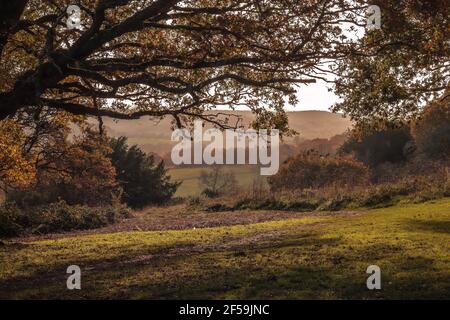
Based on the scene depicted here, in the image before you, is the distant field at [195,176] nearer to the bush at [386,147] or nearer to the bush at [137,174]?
the bush at [386,147]

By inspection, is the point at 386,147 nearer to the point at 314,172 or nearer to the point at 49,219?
the point at 314,172

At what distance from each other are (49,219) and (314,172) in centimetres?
2528

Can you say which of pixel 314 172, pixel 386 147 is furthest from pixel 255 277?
pixel 386 147

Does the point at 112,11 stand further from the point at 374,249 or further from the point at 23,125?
the point at 23,125

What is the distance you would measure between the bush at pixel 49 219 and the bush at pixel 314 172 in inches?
767

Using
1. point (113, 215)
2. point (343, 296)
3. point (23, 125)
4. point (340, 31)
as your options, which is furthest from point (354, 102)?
point (113, 215)

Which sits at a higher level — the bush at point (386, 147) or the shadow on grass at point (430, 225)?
the bush at point (386, 147)

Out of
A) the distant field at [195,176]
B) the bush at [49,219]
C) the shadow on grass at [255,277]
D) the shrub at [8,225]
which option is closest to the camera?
the shadow on grass at [255,277]

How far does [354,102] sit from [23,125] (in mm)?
16974

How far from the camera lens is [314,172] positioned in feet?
155

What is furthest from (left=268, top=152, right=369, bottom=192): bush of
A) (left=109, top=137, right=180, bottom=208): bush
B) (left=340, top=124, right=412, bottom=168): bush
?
(left=340, top=124, right=412, bottom=168): bush

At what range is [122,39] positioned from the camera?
18.2 metres

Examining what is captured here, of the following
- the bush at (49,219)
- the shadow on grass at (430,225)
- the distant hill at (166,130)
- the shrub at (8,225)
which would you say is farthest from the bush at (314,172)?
the distant hill at (166,130)

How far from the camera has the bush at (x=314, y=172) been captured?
46075mm
